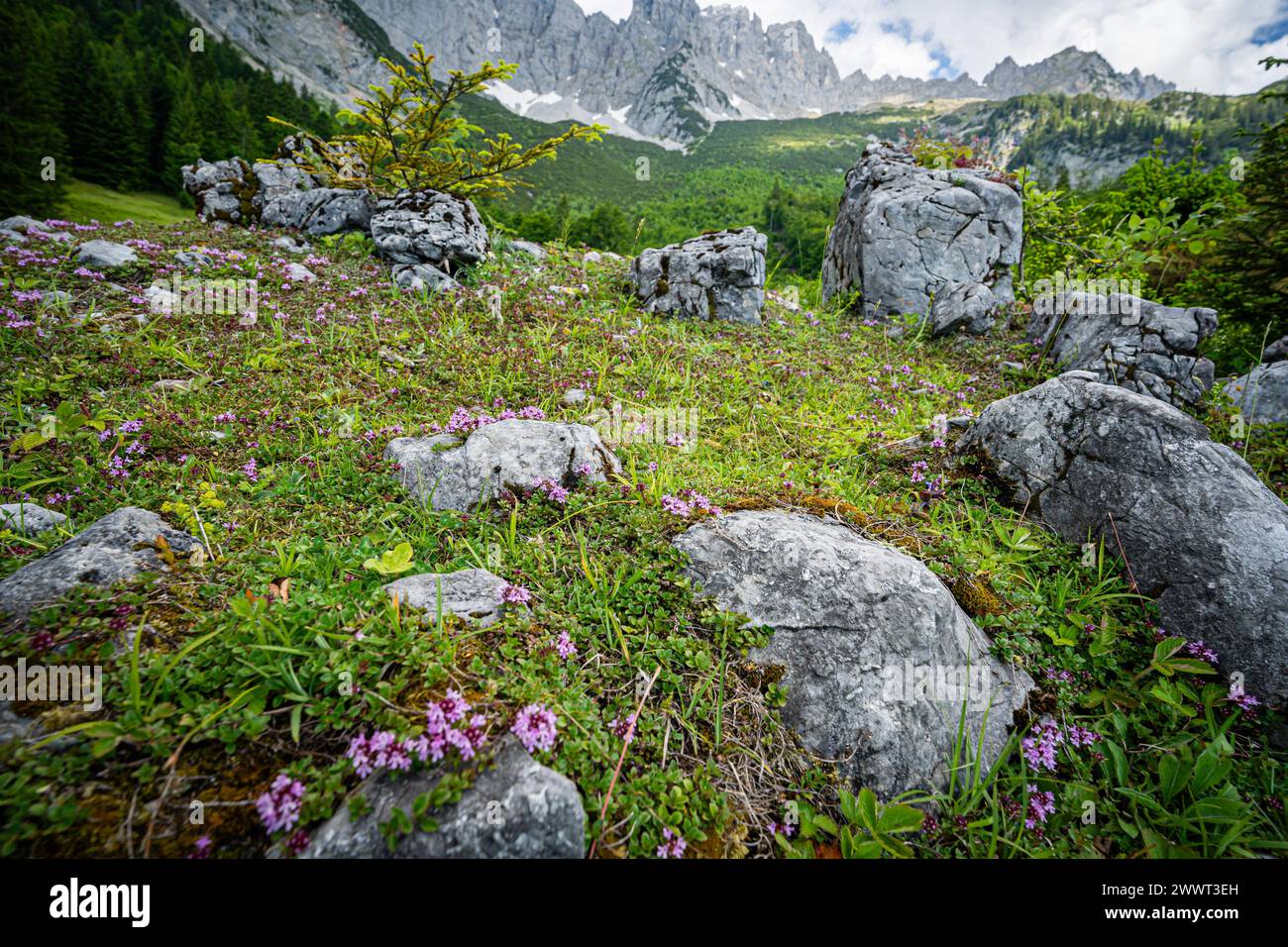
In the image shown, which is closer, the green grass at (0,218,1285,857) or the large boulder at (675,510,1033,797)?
the green grass at (0,218,1285,857)

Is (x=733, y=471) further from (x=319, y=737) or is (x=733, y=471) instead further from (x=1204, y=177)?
(x=1204, y=177)

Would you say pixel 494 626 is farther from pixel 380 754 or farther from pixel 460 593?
pixel 380 754

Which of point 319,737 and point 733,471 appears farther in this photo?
point 733,471

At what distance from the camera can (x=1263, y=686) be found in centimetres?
292

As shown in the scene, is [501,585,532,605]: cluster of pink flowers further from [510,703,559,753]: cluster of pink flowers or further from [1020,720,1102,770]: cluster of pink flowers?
[1020,720,1102,770]: cluster of pink flowers

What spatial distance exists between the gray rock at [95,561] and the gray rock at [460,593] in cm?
146

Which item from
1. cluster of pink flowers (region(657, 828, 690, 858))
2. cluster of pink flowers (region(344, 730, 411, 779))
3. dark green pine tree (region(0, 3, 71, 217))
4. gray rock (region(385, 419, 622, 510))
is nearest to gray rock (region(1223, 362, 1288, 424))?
gray rock (region(385, 419, 622, 510))

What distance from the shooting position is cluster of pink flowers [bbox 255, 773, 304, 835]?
175cm

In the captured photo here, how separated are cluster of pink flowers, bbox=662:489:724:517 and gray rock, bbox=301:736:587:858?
2.12 metres

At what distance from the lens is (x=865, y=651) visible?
288 cm
